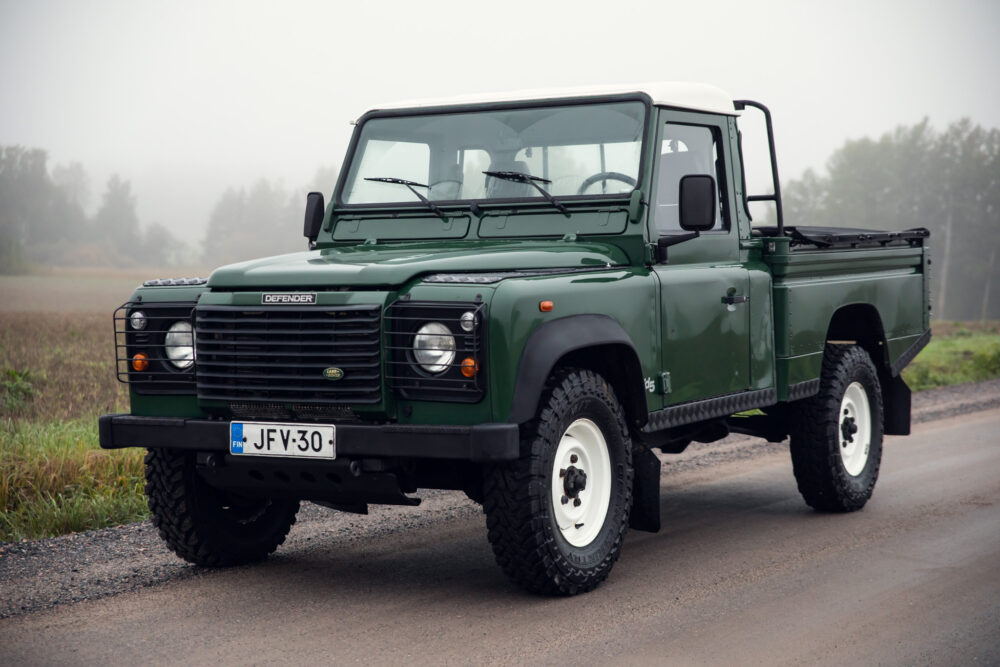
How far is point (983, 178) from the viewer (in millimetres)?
80375

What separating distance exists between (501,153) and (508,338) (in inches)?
75.2

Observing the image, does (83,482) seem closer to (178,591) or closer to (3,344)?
(178,591)

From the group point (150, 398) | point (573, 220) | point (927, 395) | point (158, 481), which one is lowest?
point (927, 395)

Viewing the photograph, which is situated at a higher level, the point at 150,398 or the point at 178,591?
the point at 150,398

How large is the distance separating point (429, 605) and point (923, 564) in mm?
2540

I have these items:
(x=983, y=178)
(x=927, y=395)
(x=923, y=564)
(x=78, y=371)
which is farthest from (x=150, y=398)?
(x=983, y=178)

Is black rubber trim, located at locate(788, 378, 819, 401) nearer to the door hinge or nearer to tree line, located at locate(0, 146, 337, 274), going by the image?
the door hinge

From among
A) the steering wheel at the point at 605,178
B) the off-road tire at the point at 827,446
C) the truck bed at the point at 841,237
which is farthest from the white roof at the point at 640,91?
the off-road tire at the point at 827,446

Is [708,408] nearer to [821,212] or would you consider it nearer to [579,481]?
[579,481]

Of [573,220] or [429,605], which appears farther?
[573,220]

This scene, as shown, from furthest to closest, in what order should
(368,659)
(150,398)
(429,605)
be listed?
(150,398) → (429,605) → (368,659)

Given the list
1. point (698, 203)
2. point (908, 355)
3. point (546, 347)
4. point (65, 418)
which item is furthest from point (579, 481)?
point (65, 418)

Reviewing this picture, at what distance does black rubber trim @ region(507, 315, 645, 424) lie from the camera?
495 cm

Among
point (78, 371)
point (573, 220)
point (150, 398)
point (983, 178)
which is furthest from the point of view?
point (983, 178)
